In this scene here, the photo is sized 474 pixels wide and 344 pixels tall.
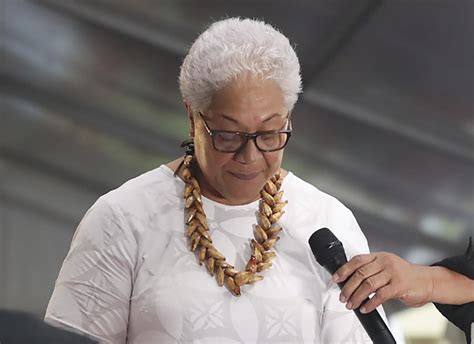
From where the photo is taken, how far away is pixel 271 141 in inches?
64.8

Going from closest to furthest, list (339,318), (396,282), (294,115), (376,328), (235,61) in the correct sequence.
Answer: (376,328) → (396,282) → (235,61) → (339,318) → (294,115)

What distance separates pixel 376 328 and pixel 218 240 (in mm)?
449

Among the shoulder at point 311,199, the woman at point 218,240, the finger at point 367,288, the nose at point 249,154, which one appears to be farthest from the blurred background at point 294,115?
the finger at point 367,288

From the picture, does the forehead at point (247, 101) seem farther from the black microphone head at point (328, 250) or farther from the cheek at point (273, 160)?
the black microphone head at point (328, 250)

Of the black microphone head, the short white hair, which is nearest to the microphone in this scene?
the black microphone head

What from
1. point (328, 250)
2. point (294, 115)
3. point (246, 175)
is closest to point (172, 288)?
→ point (246, 175)

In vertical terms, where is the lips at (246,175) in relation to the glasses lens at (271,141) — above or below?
below

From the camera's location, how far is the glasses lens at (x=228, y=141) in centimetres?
163

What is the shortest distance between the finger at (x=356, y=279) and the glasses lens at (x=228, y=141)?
31 cm

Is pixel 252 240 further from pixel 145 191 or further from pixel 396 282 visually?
pixel 396 282

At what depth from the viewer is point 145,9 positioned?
4047 millimetres

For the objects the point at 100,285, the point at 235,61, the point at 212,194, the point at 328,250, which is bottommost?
the point at 100,285

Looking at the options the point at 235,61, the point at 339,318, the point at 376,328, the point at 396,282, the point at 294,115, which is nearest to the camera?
the point at 376,328

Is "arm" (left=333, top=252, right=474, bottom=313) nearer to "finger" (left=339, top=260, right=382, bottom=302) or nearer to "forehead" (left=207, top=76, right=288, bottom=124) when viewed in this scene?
"finger" (left=339, top=260, right=382, bottom=302)
